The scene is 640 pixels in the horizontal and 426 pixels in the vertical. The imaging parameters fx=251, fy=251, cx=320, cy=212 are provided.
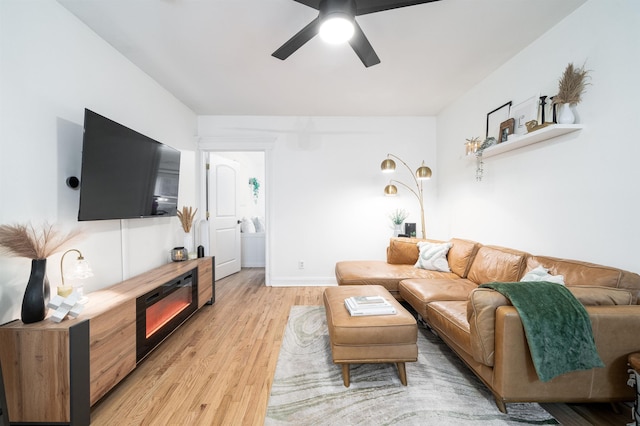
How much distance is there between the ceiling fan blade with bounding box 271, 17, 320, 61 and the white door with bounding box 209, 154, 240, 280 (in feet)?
8.74

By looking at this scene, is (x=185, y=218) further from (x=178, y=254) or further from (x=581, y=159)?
(x=581, y=159)

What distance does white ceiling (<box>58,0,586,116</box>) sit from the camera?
181cm

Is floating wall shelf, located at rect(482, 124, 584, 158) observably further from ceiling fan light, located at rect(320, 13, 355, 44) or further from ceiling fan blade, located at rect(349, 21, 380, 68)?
ceiling fan light, located at rect(320, 13, 355, 44)

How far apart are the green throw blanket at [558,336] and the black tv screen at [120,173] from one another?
9.19 ft

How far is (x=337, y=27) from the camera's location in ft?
4.88

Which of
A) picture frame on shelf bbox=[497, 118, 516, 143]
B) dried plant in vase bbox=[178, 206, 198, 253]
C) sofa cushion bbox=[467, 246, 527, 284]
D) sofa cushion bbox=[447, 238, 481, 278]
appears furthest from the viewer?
dried plant in vase bbox=[178, 206, 198, 253]

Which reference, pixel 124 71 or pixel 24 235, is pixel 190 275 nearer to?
pixel 24 235

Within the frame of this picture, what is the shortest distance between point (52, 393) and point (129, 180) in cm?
149

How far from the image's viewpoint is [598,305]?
1392 mm

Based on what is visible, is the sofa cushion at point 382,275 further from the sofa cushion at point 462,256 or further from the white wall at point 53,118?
the white wall at point 53,118

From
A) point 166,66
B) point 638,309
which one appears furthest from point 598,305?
point 166,66

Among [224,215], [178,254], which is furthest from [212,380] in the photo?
[224,215]

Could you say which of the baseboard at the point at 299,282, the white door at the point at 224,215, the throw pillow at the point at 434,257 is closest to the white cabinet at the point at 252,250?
the white door at the point at 224,215

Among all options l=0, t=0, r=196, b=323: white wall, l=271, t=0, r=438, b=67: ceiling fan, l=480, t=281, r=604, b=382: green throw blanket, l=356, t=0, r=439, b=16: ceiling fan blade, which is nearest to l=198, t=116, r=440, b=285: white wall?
l=0, t=0, r=196, b=323: white wall
